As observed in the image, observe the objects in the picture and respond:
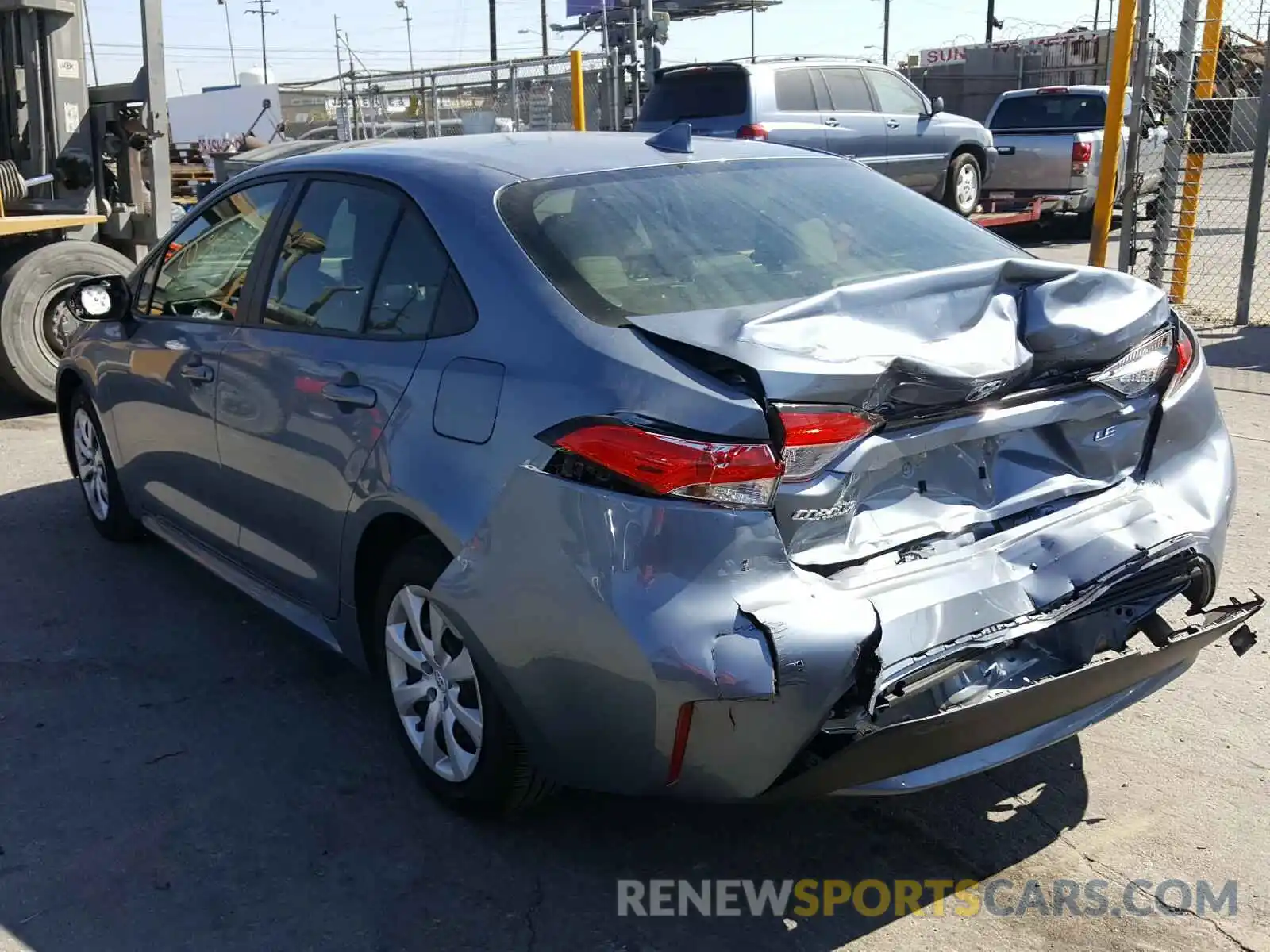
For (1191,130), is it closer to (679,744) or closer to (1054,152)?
(1054,152)

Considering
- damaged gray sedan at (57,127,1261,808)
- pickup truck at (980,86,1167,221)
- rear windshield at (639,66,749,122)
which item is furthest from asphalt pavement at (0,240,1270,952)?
pickup truck at (980,86,1167,221)

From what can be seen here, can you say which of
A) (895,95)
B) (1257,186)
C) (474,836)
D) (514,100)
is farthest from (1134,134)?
(514,100)

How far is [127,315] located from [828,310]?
3209 millimetres

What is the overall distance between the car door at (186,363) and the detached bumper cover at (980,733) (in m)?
2.43

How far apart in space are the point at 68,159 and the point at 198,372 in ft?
19.2

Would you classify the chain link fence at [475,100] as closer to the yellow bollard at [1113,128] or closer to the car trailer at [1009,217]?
the car trailer at [1009,217]

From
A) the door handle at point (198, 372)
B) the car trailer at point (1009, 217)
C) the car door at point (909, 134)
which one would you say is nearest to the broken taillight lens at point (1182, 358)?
the door handle at point (198, 372)

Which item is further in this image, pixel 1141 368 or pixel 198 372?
pixel 198 372

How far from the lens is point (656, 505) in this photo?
8.74ft

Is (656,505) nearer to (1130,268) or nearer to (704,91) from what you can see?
(1130,268)

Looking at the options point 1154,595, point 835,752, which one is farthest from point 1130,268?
point 835,752

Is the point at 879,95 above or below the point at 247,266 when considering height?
above

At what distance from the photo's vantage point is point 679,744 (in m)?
2.70

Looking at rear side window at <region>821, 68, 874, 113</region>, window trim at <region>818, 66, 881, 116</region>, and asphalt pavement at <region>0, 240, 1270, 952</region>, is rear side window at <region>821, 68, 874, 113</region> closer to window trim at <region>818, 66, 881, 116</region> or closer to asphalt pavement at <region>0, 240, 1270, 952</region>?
window trim at <region>818, 66, 881, 116</region>
